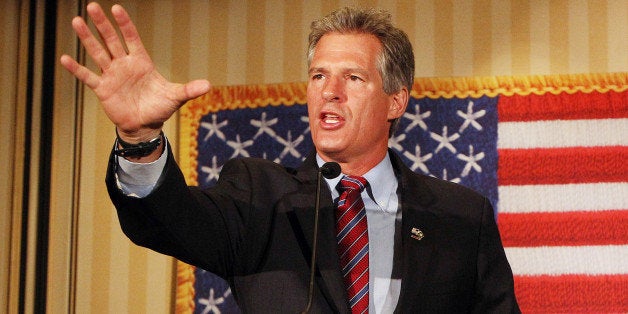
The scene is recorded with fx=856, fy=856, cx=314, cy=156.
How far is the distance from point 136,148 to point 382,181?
648mm

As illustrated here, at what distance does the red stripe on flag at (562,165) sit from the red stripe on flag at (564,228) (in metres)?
0.11

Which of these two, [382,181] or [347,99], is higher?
[347,99]

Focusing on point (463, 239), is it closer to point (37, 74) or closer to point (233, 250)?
point (233, 250)

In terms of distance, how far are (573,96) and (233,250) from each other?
1682 mm

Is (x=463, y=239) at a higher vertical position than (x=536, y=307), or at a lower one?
higher

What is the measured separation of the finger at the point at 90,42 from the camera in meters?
1.23

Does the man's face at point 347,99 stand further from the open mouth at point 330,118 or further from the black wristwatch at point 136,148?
the black wristwatch at point 136,148

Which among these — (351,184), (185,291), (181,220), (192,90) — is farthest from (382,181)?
(185,291)


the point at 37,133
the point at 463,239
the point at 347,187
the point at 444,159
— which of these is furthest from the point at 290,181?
the point at 37,133

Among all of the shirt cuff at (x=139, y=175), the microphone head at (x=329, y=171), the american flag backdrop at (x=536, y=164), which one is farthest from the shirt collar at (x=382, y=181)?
the american flag backdrop at (x=536, y=164)

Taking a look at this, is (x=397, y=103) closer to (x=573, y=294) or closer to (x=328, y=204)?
(x=328, y=204)

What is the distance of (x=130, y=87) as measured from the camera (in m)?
1.30

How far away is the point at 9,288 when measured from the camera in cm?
315

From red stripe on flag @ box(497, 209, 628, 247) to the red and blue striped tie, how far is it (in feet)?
4.22
